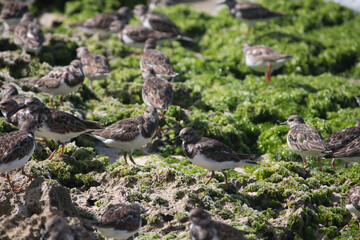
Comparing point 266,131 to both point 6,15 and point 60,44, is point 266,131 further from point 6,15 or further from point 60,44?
point 6,15

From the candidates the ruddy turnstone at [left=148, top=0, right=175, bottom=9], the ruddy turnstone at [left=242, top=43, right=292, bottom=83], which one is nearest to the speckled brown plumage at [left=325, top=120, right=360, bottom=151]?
the ruddy turnstone at [left=242, top=43, right=292, bottom=83]

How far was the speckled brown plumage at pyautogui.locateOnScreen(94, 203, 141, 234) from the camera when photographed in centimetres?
724

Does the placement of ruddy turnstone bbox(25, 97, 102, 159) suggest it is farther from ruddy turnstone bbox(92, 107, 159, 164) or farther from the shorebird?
the shorebird

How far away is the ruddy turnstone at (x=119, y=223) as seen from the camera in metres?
7.24

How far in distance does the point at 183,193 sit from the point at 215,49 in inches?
417

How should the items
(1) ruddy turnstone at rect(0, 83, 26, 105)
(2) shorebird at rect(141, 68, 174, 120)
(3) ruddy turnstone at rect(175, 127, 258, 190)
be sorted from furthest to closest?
(2) shorebird at rect(141, 68, 174, 120) < (1) ruddy turnstone at rect(0, 83, 26, 105) < (3) ruddy turnstone at rect(175, 127, 258, 190)

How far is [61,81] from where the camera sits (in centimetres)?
1209

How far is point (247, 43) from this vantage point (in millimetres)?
16938

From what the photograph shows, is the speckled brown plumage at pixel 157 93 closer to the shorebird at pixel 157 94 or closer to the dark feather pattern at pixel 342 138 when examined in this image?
the shorebird at pixel 157 94

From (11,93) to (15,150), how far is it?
3.66 meters

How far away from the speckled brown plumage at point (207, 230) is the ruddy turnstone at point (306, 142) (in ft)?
12.9

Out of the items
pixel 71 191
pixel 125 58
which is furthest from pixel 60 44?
pixel 71 191

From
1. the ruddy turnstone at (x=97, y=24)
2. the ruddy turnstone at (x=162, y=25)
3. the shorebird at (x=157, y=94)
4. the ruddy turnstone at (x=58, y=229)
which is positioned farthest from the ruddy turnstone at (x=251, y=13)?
the ruddy turnstone at (x=58, y=229)

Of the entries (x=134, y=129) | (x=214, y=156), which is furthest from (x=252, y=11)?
(x=214, y=156)
